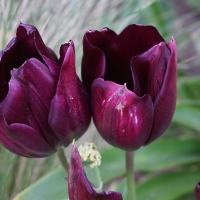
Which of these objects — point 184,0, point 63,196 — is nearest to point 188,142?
point 63,196

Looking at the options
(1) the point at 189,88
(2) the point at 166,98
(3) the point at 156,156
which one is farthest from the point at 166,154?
(2) the point at 166,98

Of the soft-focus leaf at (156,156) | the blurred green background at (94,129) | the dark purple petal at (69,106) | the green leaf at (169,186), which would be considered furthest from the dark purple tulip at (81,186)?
the green leaf at (169,186)

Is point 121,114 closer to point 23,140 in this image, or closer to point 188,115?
point 23,140

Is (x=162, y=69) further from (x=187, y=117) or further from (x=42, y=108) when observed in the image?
(x=187, y=117)

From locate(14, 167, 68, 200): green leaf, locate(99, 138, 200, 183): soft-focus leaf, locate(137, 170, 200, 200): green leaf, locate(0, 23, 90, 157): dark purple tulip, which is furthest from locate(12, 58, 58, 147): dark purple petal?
locate(137, 170, 200, 200): green leaf

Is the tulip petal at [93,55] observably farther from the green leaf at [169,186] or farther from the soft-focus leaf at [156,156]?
the green leaf at [169,186]
